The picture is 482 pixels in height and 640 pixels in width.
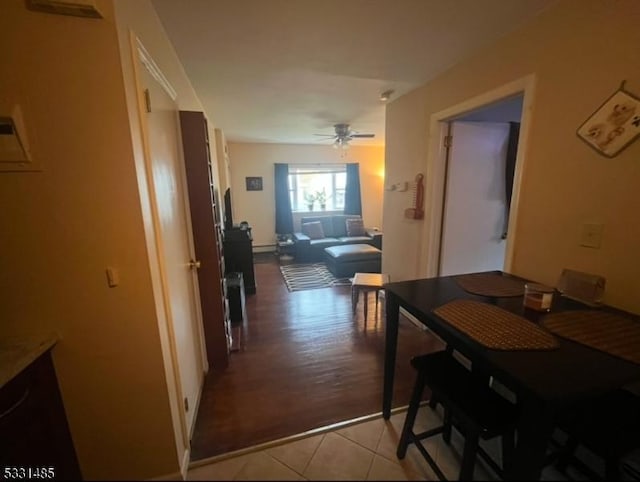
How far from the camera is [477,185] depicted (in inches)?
94.7

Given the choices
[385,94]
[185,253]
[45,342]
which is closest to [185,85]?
[185,253]

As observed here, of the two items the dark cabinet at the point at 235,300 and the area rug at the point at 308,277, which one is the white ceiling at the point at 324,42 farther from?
the area rug at the point at 308,277

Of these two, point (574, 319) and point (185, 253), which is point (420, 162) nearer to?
point (574, 319)

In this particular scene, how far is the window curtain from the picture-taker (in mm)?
6090

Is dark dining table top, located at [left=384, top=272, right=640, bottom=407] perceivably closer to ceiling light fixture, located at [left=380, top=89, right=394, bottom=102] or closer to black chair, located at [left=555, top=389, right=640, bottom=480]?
black chair, located at [left=555, top=389, right=640, bottom=480]

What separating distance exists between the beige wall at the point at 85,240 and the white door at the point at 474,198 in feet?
7.52

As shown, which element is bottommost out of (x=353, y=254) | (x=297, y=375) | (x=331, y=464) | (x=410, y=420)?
(x=297, y=375)

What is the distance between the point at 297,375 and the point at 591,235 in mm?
1952

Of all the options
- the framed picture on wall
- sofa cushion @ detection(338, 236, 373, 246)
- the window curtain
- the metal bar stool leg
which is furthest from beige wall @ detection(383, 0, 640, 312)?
the framed picture on wall

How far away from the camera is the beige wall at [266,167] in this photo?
18.4 feet

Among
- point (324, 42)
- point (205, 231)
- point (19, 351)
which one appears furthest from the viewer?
point (205, 231)

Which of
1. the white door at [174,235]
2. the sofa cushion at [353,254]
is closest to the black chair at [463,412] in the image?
the white door at [174,235]

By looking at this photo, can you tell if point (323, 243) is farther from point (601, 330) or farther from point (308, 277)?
point (601, 330)

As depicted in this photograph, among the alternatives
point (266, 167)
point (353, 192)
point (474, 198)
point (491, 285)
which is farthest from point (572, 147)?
point (266, 167)
